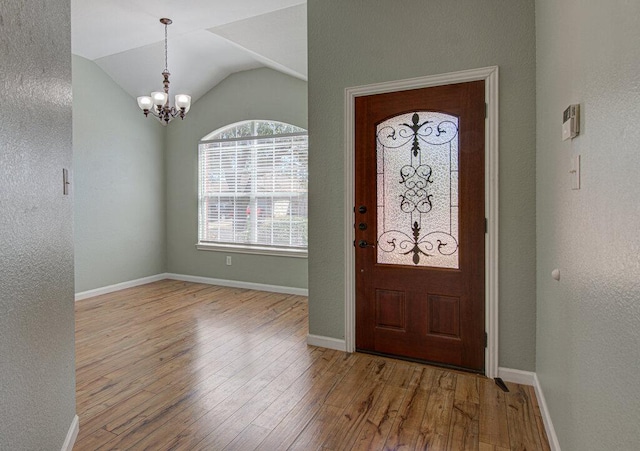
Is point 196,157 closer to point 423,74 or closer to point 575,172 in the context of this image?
point 423,74

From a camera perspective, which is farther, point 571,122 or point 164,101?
point 164,101

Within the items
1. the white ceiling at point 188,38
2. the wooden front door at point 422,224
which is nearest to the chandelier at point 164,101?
the white ceiling at point 188,38

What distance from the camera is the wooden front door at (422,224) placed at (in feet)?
8.82

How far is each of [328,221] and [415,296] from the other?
945 mm

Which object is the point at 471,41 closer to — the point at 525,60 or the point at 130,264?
the point at 525,60

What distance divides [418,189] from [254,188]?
124 inches

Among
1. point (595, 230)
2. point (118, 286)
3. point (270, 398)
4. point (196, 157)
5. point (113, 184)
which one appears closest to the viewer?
point (595, 230)

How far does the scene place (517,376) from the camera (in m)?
2.56

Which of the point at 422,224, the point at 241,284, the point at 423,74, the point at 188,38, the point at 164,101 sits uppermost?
the point at 188,38

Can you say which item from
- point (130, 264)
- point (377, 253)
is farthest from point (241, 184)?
point (377, 253)

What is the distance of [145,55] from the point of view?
4801 millimetres

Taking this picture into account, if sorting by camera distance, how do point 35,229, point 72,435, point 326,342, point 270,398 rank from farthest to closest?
point 326,342 < point 270,398 < point 72,435 < point 35,229

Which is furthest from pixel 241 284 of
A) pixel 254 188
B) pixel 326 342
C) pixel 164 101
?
pixel 164 101

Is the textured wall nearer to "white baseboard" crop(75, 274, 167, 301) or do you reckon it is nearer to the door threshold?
the door threshold
